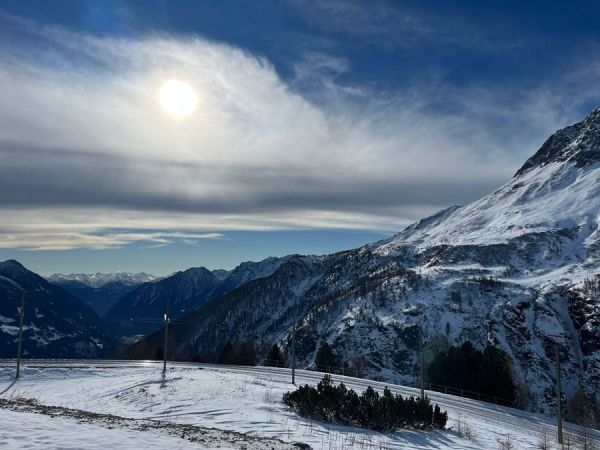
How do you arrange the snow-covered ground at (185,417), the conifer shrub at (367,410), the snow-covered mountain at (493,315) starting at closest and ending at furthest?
1. the snow-covered ground at (185,417)
2. the conifer shrub at (367,410)
3. the snow-covered mountain at (493,315)

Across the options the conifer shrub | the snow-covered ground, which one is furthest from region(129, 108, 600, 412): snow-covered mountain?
the conifer shrub

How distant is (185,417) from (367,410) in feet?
31.3

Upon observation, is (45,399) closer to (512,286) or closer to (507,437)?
(507,437)

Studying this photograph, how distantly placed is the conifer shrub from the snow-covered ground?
3.23 ft

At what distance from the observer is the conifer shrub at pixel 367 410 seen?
79.3 ft

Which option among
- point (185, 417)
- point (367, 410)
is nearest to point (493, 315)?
point (367, 410)

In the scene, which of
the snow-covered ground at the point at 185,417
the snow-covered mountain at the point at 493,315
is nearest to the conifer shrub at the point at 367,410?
the snow-covered ground at the point at 185,417

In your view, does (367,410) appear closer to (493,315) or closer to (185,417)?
(185,417)

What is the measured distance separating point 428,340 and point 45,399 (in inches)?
4297

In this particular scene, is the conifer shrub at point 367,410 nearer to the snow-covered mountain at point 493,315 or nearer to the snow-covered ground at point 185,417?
the snow-covered ground at point 185,417

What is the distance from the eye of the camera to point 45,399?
34.5 m

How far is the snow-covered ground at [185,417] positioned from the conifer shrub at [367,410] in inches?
38.7

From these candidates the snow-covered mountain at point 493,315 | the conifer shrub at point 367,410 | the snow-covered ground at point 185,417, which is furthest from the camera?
the snow-covered mountain at point 493,315

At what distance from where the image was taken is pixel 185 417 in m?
25.1
